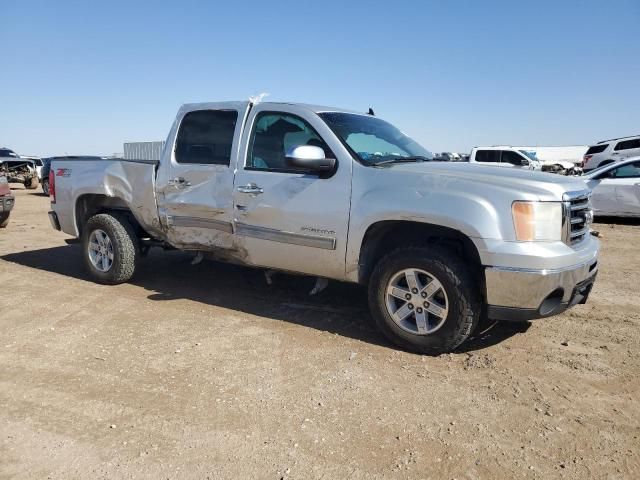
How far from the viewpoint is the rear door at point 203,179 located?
16.0ft

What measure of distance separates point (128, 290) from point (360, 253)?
9.62ft

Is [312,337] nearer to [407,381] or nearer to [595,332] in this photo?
[407,381]

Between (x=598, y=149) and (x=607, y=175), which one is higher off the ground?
(x=598, y=149)

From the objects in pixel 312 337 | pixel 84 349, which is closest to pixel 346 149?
pixel 312 337

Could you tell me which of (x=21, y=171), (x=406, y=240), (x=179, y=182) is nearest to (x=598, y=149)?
(x=406, y=240)

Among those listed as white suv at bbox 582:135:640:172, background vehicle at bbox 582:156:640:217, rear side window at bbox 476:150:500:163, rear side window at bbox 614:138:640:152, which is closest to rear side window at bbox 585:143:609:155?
white suv at bbox 582:135:640:172

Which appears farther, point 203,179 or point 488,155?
point 488,155

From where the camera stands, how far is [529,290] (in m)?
3.49

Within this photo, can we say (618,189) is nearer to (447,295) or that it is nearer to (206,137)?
(447,295)

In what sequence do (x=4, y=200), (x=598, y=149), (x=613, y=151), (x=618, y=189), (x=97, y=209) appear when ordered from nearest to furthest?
(x=97, y=209) → (x=4, y=200) → (x=618, y=189) → (x=613, y=151) → (x=598, y=149)

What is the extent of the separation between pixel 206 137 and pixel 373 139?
169 centimetres

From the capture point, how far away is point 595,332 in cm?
441

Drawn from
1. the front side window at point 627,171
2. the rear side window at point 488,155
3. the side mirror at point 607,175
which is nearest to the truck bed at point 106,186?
the side mirror at point 607,175

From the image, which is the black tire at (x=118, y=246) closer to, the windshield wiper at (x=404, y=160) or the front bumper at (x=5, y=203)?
the windshield wiper at (x=404, y=160)
